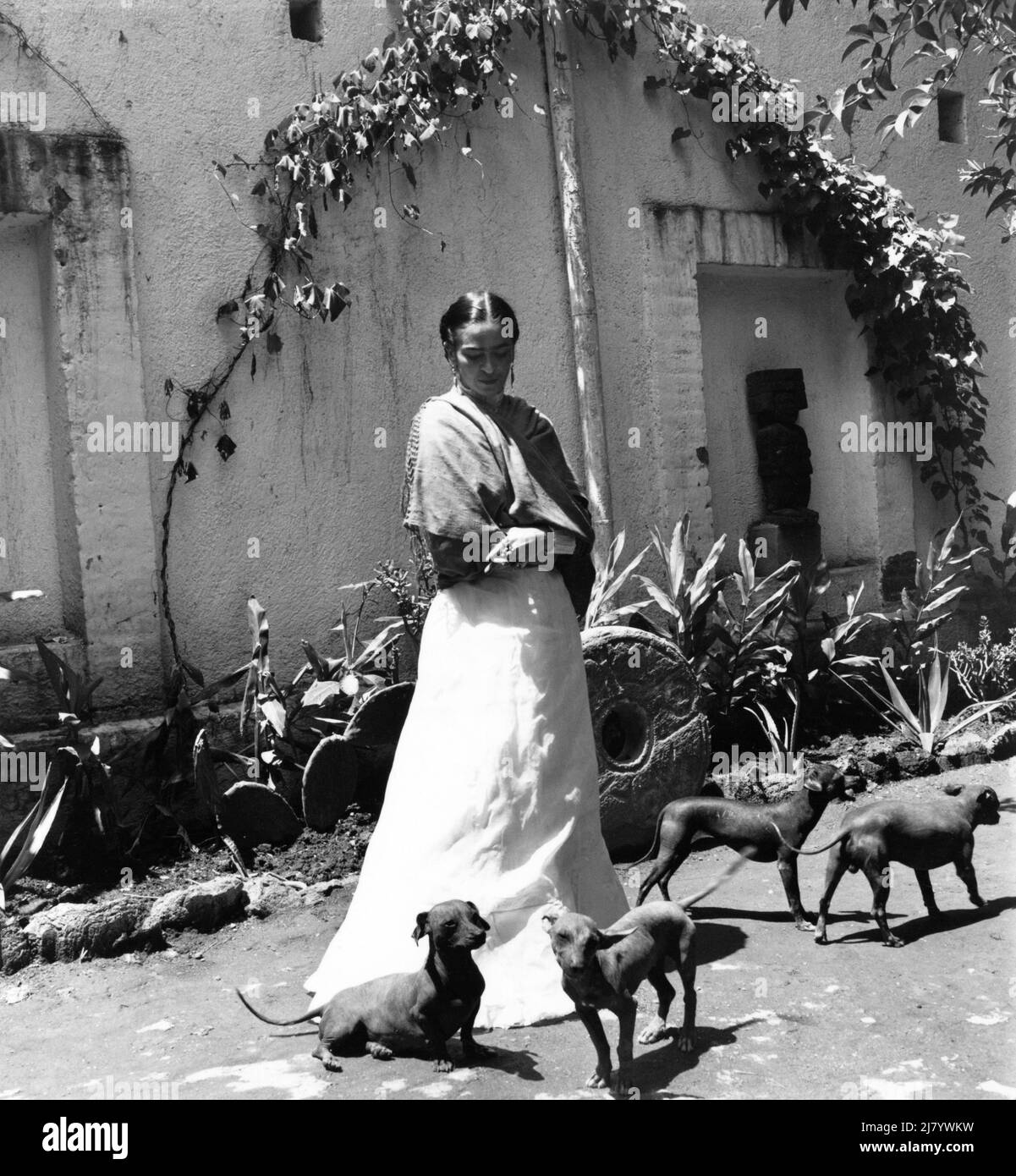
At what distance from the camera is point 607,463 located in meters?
7.50

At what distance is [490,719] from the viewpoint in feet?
13.8

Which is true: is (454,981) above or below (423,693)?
below

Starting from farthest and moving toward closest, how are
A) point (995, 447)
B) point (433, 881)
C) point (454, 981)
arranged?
1. point (995, 447)
2. point (433, 881)
3. point (454, 981)

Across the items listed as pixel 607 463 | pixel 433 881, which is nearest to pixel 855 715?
pixel 607 463

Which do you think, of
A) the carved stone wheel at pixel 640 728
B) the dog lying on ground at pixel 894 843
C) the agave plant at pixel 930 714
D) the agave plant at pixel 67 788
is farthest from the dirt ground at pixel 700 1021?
the agave plant at pixel 930 714

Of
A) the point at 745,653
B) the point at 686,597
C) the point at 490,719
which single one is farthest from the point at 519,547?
the point at 745,653

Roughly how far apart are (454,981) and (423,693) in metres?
→ 1.09

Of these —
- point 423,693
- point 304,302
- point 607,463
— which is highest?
point 304,302

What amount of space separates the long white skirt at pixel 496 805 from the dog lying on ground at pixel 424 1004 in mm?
266

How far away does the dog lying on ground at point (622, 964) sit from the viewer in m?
3.27

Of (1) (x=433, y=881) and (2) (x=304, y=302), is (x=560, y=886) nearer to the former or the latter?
(1) (x=433, y=881)

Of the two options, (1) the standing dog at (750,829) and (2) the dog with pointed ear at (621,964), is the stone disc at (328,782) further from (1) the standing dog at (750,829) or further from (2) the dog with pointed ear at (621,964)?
(2) the dog with pointed ear at (621,964)

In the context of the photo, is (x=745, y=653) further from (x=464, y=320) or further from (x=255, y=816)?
(x=464, y=320)

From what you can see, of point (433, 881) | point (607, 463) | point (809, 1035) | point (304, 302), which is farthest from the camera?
point (607, 463)
